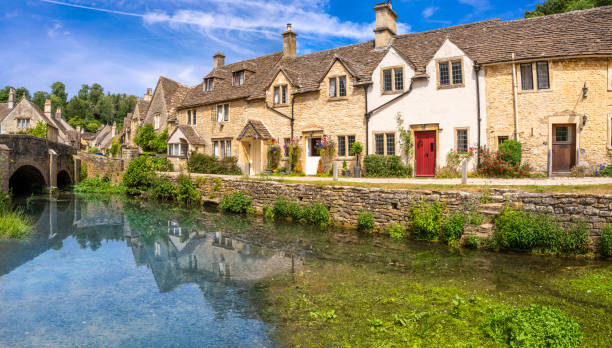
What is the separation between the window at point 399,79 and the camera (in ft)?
71.3

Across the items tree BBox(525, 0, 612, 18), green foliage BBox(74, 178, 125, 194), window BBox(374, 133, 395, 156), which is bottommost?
green foliage BBox(74, 178, 125, 194)

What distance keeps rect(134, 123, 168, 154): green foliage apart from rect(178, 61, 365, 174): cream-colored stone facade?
14.6 ft

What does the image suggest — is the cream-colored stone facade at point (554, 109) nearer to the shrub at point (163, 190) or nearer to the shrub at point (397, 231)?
the shrub at point (397, 231)

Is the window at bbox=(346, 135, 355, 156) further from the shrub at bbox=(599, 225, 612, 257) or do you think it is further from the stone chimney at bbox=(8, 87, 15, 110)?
the stone chimney at bbox=(8, 87, 15, 110)

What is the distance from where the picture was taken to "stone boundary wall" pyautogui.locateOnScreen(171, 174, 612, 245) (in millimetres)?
10273

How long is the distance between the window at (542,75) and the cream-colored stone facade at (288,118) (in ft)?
29.4

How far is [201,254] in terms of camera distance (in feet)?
40.1

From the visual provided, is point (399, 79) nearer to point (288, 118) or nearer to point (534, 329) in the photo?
point (288, 118)

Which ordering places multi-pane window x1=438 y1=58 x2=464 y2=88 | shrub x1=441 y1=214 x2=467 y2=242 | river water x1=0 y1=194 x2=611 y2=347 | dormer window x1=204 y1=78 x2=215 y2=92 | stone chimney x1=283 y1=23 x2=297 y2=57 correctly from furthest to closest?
dormer window x1=204 y1=78 x2=215 y2=92 < stone chimney x1=283 y1=23 x2=297 y2=57 < multi-pane window x1=438 y1=58 x2=464 y2=88 < shrub x1=441 y1=214 x2=467 y2=242 < river water x1=0 y1=194 x2=611 y2=347

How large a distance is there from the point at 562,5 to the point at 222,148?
32.0 m

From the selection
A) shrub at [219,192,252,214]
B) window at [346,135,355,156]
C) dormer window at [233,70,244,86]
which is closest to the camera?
shrub at [219,192,252,214]

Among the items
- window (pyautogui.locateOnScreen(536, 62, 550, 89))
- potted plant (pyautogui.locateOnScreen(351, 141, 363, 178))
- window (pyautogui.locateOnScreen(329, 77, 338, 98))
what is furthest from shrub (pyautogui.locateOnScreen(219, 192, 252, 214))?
window (pyautogui.locateOnScreen(536, 62, 550, 89))

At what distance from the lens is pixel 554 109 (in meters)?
18.1

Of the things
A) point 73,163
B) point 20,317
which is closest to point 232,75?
point 73,163
